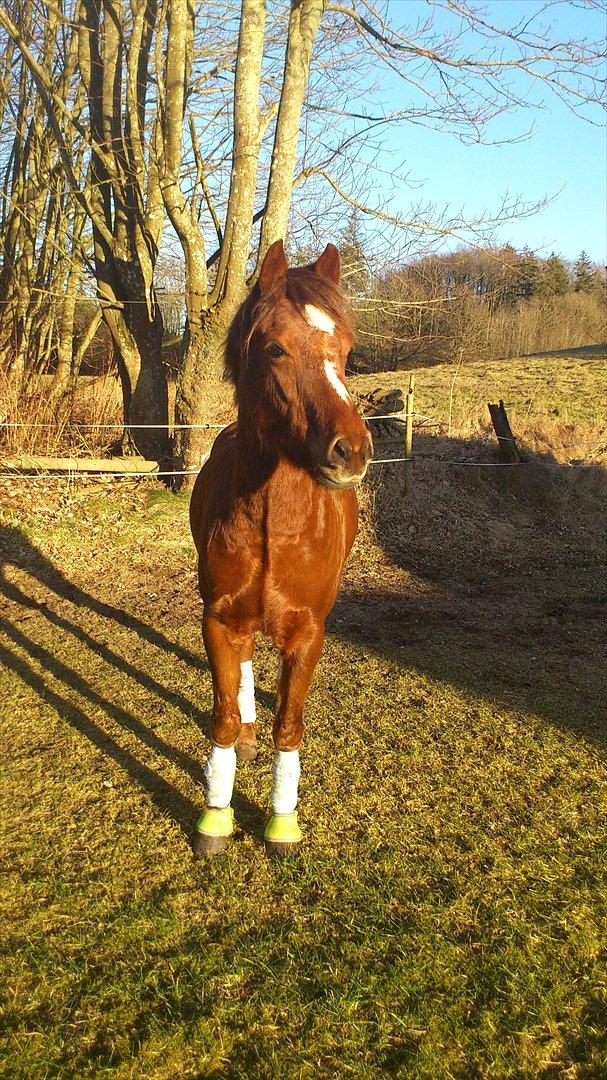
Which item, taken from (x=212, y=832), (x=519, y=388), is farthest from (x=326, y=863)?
(x=519, y=388)

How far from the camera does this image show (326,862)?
2.93 m

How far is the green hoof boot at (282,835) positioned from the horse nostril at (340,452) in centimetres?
170

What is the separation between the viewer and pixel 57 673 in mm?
4988

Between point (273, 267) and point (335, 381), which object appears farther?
point (273, 267)

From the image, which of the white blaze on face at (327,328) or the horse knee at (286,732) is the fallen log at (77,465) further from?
the white blaze on face at (327,328)

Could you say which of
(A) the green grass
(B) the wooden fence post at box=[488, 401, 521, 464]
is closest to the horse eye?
(B) the wooden fence post at box=[488, 401, 521, 464]

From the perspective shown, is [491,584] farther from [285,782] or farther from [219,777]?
[219,777]

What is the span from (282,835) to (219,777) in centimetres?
38

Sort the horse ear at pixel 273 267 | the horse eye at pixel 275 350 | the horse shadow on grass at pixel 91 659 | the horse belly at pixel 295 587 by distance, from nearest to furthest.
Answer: the horse eye at pixel 275 350 < the horse ear at pixel 273 267 < the horse belly at pixel 295 587 < the horse shadow on grass at pixel 91 659

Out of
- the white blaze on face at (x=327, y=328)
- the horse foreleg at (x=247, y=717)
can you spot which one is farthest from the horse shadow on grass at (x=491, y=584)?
the white blaze on face at (x=327, y=328)

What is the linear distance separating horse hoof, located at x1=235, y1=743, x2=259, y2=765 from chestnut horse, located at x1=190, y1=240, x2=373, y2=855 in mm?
770

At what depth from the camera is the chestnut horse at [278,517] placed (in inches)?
96.3

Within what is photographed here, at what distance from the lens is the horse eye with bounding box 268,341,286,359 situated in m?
2.47

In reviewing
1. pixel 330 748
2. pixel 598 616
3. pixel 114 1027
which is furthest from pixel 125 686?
pixel 598 616
